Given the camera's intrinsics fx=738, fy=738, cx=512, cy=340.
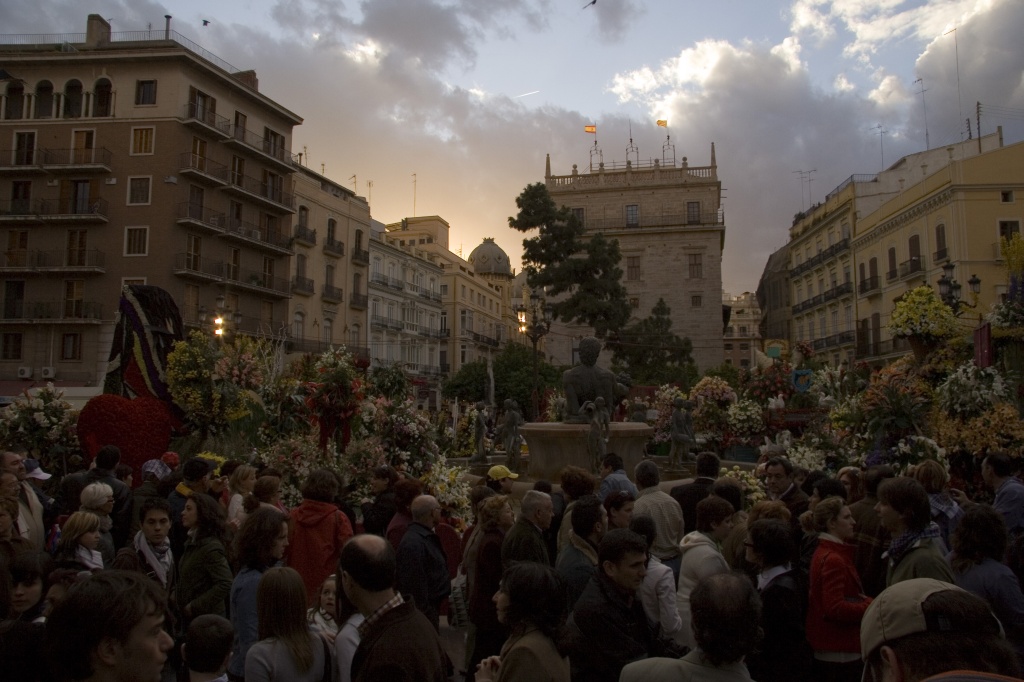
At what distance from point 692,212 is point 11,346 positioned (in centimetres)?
4230

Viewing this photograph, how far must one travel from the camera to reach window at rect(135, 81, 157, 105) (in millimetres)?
35812

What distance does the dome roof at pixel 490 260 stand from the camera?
8588 cm

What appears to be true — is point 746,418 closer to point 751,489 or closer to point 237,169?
point 751,489

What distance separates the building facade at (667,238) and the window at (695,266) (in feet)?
0.23

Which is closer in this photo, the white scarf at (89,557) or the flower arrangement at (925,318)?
the white scarf at (89,557)

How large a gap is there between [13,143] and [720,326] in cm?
4319

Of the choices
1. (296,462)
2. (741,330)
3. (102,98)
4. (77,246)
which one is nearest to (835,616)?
(296,462)

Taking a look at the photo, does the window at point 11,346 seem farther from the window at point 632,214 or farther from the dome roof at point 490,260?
the dome roof at point 490,260

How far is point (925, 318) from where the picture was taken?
32.2 ft

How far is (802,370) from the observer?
1512 cm

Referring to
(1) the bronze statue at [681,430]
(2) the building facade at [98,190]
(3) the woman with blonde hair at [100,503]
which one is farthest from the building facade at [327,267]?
(3) the woman with blonde hair at [100,503]

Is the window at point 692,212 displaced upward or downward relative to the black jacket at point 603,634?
upward

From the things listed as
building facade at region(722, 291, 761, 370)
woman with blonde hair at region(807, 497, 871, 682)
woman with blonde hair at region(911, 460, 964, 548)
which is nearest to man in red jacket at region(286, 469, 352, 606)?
woman with blonde hair at region(807, 497, 871, 682)

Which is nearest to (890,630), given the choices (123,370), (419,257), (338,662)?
(338,662)
